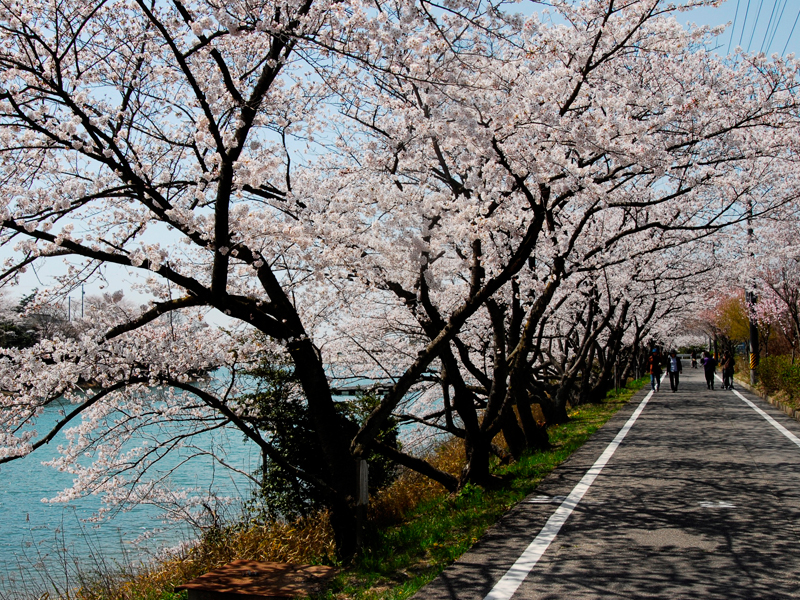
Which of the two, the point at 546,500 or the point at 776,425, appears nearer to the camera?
the point at 546,500

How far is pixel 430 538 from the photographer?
693cm

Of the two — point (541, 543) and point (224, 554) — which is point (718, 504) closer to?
point (541, 543)

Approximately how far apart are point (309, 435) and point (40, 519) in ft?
29.2

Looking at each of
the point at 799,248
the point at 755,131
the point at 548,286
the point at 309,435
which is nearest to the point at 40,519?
the point at 309,435

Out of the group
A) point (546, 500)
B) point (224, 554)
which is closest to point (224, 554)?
point (224, 554)

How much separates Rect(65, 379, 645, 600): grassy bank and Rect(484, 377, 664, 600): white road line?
0.65m

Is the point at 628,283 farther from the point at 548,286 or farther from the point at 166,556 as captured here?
the point at 166,556

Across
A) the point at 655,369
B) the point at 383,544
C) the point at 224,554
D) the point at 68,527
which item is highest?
the point at 655,369

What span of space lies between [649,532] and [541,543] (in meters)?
1.25

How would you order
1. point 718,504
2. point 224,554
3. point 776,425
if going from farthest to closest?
1. point 776,425
2. point 224,554
3. point 718,504

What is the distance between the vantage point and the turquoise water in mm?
10477

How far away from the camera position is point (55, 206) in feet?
18.6

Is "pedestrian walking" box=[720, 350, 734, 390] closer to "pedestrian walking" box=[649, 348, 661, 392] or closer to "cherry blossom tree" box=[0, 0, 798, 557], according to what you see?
"pedestrian walking" box=[649, 348, 661, 392]

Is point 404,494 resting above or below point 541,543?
below
